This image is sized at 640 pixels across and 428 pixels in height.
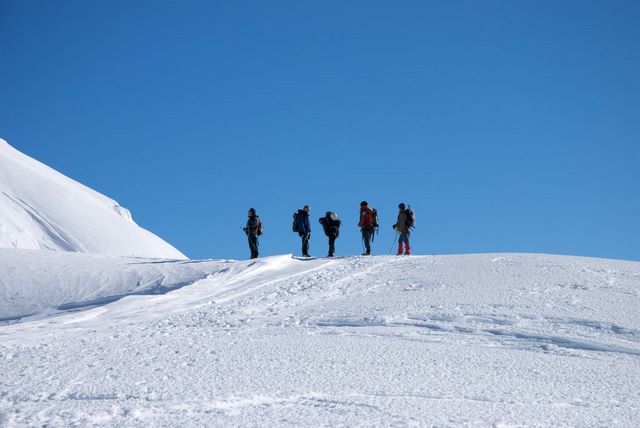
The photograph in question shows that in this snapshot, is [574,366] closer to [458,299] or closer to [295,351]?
[295,351]

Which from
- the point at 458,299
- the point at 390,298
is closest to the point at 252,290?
the point at 390,298

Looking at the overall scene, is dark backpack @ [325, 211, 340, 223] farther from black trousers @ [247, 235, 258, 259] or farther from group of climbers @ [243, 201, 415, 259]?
black trousers @ [247, 235, 258, 259]

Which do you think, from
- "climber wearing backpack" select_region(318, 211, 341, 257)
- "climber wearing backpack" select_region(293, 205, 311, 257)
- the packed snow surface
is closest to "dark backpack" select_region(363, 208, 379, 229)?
"climber wearing backpack" select_region(318, 211, 341, 257)

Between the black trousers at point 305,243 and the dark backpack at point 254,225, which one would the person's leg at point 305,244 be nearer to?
the black trousers at point 305,243

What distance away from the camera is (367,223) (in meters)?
19.1

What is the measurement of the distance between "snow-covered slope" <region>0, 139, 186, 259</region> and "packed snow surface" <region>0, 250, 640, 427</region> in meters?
24.7

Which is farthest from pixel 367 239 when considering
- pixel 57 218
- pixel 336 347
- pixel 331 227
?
pixel 57 218

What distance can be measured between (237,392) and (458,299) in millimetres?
5712

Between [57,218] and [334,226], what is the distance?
91.0 ft

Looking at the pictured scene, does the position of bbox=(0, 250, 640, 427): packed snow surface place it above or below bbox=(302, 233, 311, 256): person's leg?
below

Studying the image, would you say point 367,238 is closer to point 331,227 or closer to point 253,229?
point 331,227

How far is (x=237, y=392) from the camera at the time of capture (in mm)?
5613

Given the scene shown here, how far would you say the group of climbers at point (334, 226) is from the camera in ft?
60.0

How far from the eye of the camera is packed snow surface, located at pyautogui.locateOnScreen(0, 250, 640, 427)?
524 cm
